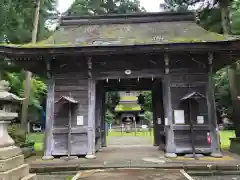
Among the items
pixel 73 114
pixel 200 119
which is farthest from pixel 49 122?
pixel 200 119

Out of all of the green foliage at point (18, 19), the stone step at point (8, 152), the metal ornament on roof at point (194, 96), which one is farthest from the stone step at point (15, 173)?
the green foliage at point (18, 19)

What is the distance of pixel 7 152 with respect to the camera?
4984 mm

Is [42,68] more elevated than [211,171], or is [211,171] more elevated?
[42,68]

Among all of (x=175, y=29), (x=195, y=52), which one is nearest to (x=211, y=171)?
(x=195, y=52)

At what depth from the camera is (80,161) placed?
8.17m

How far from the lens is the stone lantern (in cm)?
480

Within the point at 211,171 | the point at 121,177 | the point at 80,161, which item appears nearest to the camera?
the point at 121,177

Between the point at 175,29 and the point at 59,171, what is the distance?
769cm

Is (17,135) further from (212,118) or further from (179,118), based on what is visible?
(212,118)

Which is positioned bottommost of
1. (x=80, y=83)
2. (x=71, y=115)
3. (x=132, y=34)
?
(x=71, y=115)

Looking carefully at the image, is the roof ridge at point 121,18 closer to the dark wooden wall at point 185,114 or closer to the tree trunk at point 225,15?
the tree trunk at point 225,15

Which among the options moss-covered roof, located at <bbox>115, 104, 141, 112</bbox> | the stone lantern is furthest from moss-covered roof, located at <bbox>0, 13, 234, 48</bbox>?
moss-covered roof, located at <bbox>115, 104, 141, 112</bbox>

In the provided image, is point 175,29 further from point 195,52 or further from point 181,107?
point 181,107

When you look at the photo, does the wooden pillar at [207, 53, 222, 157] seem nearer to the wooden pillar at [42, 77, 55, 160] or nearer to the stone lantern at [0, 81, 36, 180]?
the wooden pillar at [42, 77, 55, 160]
